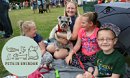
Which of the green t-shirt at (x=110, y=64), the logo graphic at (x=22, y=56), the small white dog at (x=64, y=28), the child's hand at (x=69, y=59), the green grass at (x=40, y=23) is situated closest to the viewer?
the logo graphic at (x=22, y=56)

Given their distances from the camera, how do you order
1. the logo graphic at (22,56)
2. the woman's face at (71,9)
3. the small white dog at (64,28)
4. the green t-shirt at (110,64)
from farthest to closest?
the woman's face at (71,9) < the small white dog at (64,28) < the green t-shirt at (110,64) < the logo graphic at (22,56)

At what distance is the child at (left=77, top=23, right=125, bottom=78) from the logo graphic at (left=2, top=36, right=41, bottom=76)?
79 centimetres

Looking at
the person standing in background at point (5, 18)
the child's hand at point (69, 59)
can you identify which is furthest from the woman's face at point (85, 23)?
the person standing in background at point (5, 18)

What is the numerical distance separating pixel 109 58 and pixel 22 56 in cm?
110

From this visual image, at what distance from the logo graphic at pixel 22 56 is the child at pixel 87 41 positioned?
1.51m

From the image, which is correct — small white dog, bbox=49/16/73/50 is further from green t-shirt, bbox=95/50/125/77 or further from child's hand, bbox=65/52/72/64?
green t-shirt, bbox=95/50/125/77

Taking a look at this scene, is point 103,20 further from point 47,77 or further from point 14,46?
point 14,46

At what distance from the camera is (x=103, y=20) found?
17.2ft

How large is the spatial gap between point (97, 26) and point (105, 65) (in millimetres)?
1105

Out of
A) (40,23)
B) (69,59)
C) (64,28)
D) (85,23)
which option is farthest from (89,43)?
(40,23)

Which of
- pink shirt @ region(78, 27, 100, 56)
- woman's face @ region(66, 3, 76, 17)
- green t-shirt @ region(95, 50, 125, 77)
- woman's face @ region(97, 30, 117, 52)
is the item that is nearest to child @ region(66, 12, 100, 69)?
A: pink shirt @ region(78, 27, 100, 56)

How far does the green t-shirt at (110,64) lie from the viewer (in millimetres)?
3916

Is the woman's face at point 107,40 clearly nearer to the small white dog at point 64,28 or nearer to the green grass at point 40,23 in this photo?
the small white dog at point 64,28

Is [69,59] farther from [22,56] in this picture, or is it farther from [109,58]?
[22,56]
